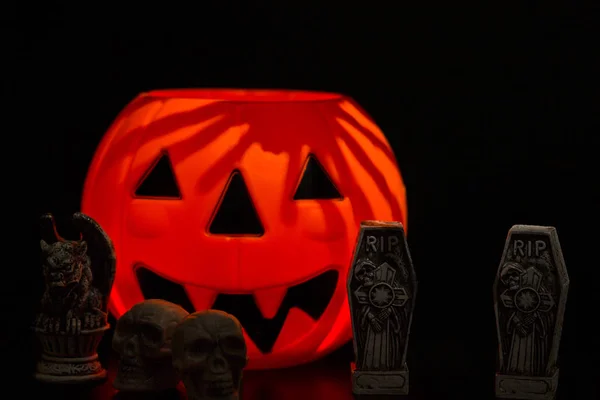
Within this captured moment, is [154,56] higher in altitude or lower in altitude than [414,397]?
higher

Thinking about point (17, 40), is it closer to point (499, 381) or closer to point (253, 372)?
point (253, 372)

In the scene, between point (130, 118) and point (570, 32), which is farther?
point (570, 32)

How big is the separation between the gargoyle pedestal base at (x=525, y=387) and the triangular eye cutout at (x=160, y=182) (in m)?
1.08

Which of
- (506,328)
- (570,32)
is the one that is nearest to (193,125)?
(506,328)

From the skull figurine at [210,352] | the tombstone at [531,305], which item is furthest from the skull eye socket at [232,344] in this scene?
the tombstone at [531,305]

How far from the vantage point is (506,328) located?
4.77 m

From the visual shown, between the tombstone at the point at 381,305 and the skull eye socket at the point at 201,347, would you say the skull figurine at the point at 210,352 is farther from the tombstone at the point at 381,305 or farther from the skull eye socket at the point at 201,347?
the tombstone at the point at 381,305

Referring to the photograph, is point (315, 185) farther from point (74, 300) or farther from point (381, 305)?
point (74, 300)

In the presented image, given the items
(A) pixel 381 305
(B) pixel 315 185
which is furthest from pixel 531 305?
(B) pixel 315 185

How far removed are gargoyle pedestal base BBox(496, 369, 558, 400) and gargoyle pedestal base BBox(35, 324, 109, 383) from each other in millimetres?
1152

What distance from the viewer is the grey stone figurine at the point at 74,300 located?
4.84 metres

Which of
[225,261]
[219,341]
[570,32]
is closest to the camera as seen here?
[219,341]

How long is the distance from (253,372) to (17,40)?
5.01 ft

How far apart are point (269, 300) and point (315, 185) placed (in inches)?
14.4
